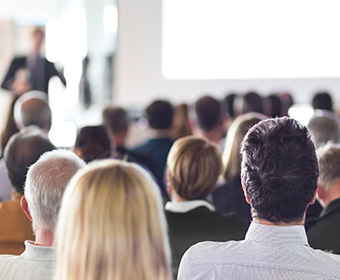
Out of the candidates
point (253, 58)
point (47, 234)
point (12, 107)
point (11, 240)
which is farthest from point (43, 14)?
point (47, 234)

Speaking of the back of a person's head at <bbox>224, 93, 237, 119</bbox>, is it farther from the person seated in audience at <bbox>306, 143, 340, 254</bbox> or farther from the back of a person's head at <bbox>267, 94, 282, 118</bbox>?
the person seated in audience at <bbox>306, 143, 340, 254</bbox>

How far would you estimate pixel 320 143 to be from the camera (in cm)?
336

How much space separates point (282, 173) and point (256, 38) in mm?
7160

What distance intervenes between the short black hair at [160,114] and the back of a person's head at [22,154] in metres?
2.21

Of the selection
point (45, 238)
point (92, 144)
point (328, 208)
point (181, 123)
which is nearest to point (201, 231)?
point (328, 208)

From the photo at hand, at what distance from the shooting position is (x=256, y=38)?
8414 mm

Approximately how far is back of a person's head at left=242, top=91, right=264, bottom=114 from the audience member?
52cm

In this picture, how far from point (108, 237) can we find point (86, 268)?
74 mm

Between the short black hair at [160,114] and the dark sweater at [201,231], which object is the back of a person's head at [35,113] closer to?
the short black hair at [160,114]

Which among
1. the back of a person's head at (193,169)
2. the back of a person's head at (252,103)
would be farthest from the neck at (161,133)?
the back of a person's head at (193,169)

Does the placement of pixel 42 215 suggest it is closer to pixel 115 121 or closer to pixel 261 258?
pixel 261 258

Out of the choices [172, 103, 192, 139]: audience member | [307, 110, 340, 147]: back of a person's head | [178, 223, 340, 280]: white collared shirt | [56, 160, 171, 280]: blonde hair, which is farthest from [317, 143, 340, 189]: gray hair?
[172, 103, 192, 139]: audience member

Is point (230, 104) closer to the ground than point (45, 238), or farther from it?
farther from it

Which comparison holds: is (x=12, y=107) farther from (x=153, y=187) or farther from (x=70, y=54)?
(x=70, y=54)
